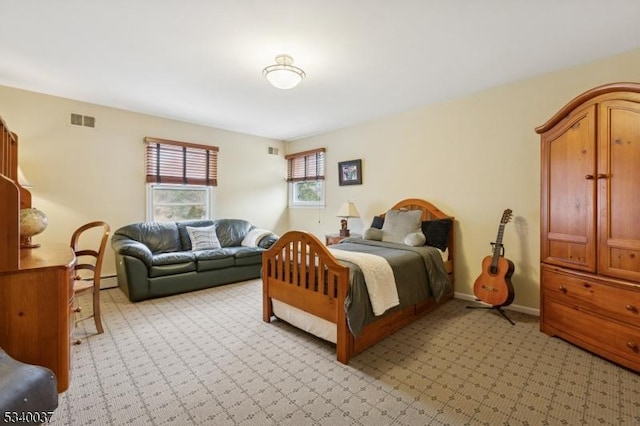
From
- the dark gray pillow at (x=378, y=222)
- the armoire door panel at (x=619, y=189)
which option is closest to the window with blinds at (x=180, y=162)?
the dark gray pillow at (x=378, y=222)

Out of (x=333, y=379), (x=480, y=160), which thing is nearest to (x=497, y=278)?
(x=480, y=160)

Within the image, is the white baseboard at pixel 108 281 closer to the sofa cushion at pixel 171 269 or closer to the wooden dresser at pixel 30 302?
the sofa cushion at pixel 171 269

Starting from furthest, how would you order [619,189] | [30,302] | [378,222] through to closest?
[378,222] < [619,189] < [30,302]

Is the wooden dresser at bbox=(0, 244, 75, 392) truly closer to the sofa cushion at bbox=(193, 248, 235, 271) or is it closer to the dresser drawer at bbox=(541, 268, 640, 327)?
the sofa cushion at bbox=(193, 248, 235, 271)

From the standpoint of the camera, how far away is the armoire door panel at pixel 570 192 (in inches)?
89.8

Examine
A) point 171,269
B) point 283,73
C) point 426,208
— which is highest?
point 283,73

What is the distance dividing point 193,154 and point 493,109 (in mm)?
4410

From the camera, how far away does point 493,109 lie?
3.37 meters

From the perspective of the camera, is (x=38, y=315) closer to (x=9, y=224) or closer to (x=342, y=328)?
(x=9, y=224)

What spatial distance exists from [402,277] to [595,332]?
1460mm

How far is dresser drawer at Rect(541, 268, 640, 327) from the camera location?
2.06 m

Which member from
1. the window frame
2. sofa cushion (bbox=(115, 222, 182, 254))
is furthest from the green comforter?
the window frame

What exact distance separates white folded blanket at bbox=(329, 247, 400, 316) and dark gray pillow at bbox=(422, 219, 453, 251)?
116cm

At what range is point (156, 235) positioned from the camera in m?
4.25
